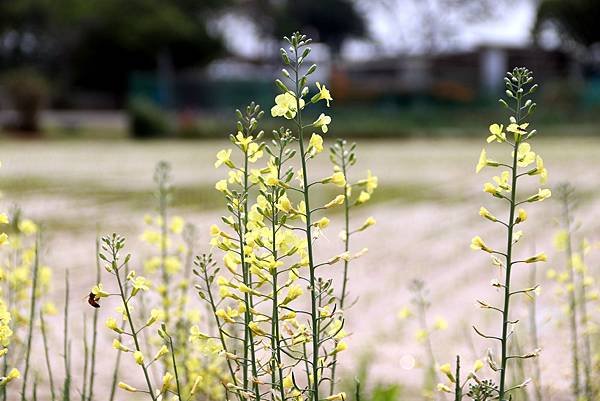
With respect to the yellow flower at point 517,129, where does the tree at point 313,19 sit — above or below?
above

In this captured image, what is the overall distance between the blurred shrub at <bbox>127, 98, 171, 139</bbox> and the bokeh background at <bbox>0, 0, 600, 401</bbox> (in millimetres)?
45

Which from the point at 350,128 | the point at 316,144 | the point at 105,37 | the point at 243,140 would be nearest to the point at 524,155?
the point at 316,144

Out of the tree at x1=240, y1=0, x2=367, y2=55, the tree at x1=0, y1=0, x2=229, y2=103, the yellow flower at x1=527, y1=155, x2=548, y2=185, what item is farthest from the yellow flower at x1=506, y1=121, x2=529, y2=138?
the tree at x1=240, y1=0, x2=367, y2=55

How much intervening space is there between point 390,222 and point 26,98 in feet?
54.7

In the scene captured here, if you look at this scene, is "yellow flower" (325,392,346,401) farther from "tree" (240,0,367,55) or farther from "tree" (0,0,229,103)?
"tree" (240,0,367,55)

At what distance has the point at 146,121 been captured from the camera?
2173 centimetres

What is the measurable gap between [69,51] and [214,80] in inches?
560

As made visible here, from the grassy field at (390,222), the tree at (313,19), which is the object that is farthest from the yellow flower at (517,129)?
the tree at (313,19)

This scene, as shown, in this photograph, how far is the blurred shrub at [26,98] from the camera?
21.5m

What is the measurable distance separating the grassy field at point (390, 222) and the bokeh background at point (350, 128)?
0.02m

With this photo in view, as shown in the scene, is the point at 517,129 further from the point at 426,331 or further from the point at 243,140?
the point at 426,331

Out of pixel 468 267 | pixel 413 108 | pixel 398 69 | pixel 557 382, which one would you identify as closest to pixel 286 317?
pixel 557 382

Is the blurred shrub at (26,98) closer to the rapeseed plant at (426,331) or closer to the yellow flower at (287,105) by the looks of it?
the rapeseed plant at (426,331)

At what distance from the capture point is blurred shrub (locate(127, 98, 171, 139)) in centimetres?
2173
